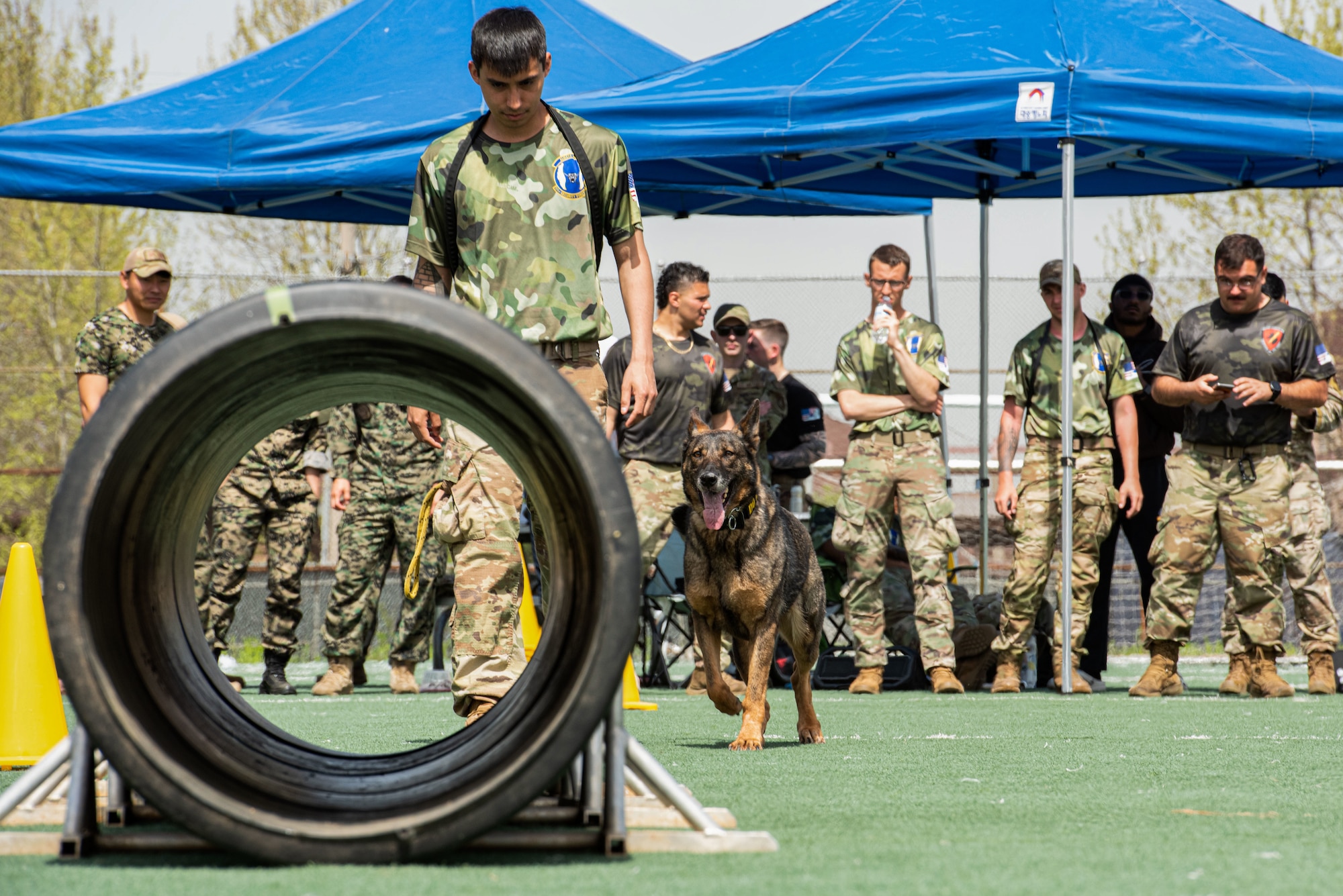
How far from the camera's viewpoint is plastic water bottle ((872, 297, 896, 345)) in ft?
28.9

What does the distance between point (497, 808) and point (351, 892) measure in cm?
29

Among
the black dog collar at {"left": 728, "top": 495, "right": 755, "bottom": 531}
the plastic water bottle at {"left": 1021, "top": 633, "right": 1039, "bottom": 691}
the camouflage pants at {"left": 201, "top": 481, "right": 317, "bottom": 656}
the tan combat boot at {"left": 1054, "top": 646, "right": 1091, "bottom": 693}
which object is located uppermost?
the black dog collar at {"left": 728, "top": 495, "right": 755, "bottom": 531}

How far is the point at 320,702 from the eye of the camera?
789 centimetres

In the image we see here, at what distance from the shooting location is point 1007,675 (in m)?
8.88

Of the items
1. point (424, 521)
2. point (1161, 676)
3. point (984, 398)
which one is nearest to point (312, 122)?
point (984, 398)

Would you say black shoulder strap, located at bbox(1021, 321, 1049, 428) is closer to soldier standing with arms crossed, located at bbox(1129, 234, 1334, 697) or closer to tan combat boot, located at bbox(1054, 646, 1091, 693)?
soldier standing with arms crossed, located at bbox(1129, 234, 1334, 697)

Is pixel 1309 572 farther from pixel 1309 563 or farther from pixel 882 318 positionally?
pixel 882 318

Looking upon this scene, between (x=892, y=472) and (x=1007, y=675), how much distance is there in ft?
4.75

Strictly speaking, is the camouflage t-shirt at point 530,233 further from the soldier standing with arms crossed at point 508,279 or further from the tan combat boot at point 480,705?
the tan combat boot at point 480,705

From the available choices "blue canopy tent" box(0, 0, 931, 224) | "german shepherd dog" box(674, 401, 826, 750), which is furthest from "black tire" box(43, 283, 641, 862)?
"blue canopy tent" box(0, 0, 931, 224)

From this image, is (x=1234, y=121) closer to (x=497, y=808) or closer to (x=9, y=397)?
(x=497, y=808)

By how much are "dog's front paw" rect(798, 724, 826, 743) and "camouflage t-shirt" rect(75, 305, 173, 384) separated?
13.9ft

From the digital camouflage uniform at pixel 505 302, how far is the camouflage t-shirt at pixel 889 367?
4707mm

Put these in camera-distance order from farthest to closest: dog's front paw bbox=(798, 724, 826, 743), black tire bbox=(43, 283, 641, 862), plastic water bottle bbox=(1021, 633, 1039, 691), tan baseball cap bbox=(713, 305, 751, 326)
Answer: tan baseball cap bbox=(713, 305, 751, 326), plastic water bottle bbox=(1021, 633, 1039, 691), dog's front paw bbox=(798, 724, 826, 743), black tire bbox=(43, 283, 641, 862)
